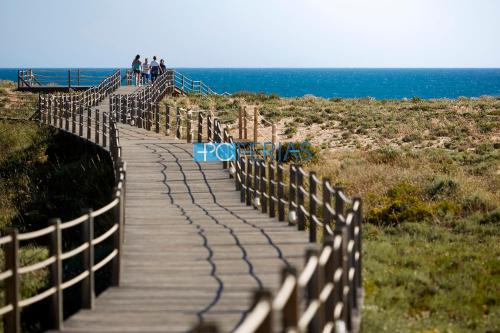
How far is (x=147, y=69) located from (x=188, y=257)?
43.4 metres

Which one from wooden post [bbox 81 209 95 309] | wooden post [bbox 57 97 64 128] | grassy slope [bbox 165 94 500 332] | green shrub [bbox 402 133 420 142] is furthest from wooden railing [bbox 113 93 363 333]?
wooden post [bbox 57 97 64 128]

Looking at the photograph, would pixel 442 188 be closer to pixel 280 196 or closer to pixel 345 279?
pixel 280 196

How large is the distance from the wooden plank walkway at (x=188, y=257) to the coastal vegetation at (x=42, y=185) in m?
0.98

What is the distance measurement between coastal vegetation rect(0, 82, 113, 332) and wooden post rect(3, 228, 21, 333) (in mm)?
1986

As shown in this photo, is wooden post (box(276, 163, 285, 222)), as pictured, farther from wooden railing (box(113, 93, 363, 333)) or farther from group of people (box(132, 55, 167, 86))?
group of people (box(132, 55, 167, 86))

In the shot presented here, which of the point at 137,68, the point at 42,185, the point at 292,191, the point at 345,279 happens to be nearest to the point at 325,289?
the point at 345,279

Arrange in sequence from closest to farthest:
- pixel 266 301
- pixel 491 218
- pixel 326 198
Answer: pixel 266 301 → pixel 326 198 → pixel 491 218

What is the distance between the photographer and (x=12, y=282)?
7.87 metres

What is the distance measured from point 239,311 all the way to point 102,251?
5754 millimetres

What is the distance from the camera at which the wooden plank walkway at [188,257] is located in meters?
8.46

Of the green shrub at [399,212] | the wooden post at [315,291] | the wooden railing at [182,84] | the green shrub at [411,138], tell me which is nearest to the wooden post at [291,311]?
the wooden post at [315,291]

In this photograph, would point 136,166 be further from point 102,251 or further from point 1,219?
point 102,251

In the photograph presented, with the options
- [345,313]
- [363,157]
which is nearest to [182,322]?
[345,313]

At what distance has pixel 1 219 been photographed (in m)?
22.4
